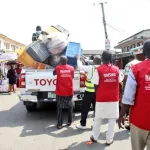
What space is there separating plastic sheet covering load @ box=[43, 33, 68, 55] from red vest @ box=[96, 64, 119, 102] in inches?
136

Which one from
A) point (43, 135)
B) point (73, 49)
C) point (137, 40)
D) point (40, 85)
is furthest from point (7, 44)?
point (43, 135)

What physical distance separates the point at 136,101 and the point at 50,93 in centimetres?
502

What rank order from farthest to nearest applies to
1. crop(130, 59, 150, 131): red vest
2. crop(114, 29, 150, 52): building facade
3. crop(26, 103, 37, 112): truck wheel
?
crop(114, 29, 150, 52): building facade → crop(26, 103, 37, 112): truck wheel → crop(130, 59, 150, 131): red vest

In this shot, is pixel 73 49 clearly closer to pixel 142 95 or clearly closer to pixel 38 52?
pixel 38 52

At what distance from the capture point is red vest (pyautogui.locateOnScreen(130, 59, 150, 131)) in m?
3.27

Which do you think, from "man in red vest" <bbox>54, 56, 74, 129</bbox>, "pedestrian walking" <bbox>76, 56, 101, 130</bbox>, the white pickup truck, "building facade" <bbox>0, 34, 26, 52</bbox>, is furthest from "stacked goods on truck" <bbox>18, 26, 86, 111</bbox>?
"building facade" <bbox>0, 34, 26, 52</bbox>

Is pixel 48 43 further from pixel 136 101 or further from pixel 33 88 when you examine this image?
pixel 136 101

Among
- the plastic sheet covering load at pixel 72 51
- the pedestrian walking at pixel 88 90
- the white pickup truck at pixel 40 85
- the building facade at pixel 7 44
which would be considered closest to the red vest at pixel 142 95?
the pedestrian walking at pixel 88 90

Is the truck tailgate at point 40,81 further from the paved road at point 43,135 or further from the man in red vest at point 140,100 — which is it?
the man in red vest at point 140,100

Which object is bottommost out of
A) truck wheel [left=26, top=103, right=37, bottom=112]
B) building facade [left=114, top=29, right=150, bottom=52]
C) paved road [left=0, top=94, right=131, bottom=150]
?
paved road [left=0, top=94, right=131, bottom=150]

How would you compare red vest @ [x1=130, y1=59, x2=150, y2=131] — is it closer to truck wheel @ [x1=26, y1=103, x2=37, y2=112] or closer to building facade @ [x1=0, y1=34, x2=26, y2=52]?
truck wheel @ [x1=26, y1=103, x2=37, y2=112]

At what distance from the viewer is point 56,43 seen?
8742 millimetres

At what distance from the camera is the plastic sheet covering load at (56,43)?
8758 mm

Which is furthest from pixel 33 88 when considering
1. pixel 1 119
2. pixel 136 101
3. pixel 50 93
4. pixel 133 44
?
pixel 133 44
